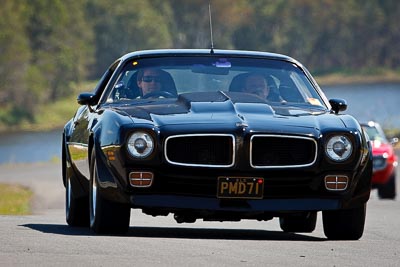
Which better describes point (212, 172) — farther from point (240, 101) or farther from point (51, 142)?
point (51, 142)

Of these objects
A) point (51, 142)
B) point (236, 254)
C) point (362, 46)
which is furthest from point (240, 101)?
point (362, 46)

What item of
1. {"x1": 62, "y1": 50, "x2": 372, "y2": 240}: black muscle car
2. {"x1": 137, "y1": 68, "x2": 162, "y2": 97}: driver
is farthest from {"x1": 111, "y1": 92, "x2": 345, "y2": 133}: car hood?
{"x1": 137, "y1": 68, "x2": 162, "y2": 97}: driver

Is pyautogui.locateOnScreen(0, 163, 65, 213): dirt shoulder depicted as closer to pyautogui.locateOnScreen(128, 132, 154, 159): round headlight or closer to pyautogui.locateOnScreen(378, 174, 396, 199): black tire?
pyautogui.locateOnScreen(378, 174, 396, 199): black tire

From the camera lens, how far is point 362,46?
149 metres

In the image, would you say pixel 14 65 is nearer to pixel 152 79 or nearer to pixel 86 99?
pixel 86 99

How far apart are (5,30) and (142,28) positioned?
29.2 meters

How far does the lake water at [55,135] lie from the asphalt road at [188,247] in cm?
3495

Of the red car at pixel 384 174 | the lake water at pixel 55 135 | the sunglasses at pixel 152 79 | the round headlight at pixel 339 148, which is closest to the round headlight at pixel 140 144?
the round headlight at pixel 339 148

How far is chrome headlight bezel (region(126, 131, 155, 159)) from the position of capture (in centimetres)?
962

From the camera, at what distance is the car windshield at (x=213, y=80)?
10953 mm

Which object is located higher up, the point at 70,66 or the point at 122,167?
the point at 122,167

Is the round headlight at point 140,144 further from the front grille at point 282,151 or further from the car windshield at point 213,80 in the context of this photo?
the car windshield at point 213,80

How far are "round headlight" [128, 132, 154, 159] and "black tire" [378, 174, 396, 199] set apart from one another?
14.3 meters

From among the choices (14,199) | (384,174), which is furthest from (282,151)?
(14,199)
